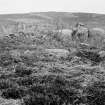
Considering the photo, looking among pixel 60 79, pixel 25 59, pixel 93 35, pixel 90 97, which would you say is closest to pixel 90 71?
pixel 60 79

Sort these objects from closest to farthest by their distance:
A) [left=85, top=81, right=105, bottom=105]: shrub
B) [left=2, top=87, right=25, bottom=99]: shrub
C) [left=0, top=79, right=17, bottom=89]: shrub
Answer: [left=85, top=81, right=105, bottom=105]: shrub
[left=2, top=87, right=25, bottom=99]: shrub
[left=0, top=79, right=17, bottom=89]: shrub

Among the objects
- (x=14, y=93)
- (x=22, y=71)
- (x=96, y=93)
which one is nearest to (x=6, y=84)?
(x=14, y=93)

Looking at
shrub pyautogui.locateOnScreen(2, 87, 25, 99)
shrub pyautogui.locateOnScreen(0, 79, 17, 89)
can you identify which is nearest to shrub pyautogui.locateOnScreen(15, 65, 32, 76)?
shrub pyautogui.locateOnScreen(0, 79, 17, 89)

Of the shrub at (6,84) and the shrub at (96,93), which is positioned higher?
the shrub at (6,84)

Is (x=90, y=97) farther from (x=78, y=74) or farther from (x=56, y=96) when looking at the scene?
(x=78, y=74)

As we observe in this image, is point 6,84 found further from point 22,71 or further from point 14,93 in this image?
point 22,71

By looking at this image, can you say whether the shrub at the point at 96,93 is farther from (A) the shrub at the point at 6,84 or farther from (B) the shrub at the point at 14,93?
(A) the shrub at the point at 6,84

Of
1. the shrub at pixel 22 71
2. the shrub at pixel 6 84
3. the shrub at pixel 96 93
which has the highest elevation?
the shrub at pixel 6 84

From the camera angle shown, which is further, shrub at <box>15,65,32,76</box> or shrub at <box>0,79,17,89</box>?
shrub at <box>15,65,32,76</box>

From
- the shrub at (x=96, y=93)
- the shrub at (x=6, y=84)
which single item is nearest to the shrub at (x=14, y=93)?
the shrub at (x=6, y=84)

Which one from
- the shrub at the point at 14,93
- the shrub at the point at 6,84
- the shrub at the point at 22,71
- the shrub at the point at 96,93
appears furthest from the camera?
the shrub at the point at 22,71

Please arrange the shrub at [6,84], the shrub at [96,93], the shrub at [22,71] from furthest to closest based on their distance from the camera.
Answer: the shrub at [22,71] < the shrub at [6,84] < the shrub at [96,93]

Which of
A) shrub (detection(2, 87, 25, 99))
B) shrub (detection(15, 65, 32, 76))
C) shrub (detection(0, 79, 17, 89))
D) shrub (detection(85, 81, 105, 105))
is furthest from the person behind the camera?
shrub (detection(15, 65, 32, 76))

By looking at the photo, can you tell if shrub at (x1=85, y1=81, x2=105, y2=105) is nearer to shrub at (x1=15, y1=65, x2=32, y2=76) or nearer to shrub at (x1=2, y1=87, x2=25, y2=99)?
shrub at (x1=2, y1=87, x2=25, y2=99)
